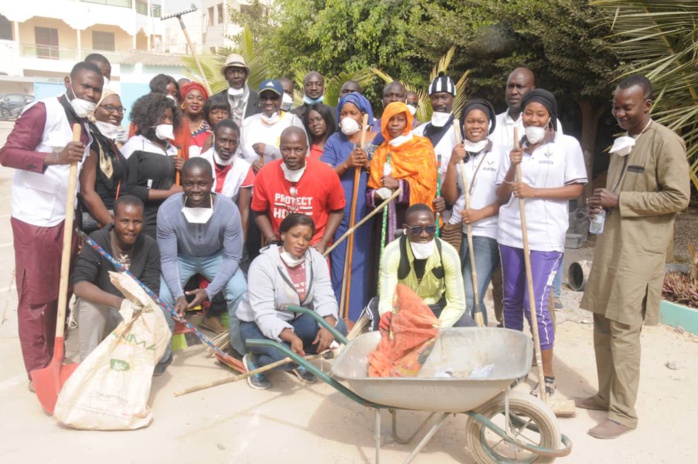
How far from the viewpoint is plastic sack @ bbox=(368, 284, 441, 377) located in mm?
3506

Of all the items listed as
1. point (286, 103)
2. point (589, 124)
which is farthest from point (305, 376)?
point (589, 124)

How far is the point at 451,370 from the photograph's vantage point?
3625 millimetres

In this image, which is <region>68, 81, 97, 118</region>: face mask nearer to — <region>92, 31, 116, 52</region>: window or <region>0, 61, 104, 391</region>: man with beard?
<region>0, 61, 104, 391</region>: man with beard

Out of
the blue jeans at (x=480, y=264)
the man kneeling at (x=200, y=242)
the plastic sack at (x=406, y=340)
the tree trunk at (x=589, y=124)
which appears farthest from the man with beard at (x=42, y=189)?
the tree trunk at (x=589, y=124)

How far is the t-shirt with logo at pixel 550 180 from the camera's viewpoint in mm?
4074

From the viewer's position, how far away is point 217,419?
3914 millimetres

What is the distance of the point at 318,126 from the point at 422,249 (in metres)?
2.22

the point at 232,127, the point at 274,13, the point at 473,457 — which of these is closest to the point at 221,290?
the point at 232,127

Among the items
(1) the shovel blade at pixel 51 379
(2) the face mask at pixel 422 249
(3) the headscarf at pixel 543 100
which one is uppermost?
(3) the headscarf at pixel 543 100

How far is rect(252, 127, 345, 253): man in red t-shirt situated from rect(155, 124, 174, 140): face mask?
87cm

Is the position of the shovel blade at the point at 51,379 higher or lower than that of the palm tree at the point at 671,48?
lower

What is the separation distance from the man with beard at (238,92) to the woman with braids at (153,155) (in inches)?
43.5

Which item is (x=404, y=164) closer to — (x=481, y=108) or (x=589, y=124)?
(x=481, y=108)

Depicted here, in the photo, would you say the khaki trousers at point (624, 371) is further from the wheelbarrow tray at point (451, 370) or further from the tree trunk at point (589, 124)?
the tree trunk at point (589, 124)
